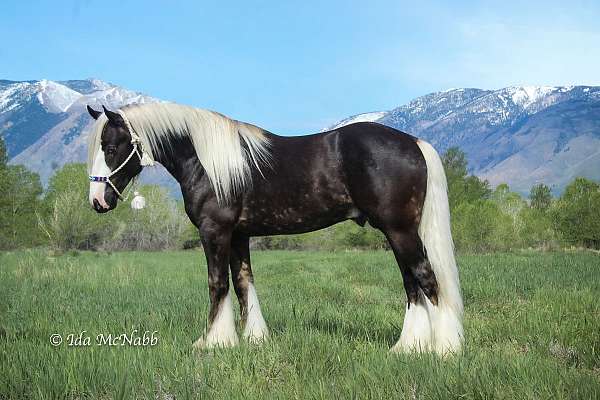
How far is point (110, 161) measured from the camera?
188 inches

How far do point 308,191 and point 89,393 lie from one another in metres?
2.44

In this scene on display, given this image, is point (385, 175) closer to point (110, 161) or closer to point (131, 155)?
point (131, 155)

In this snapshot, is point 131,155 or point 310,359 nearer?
point 310,359

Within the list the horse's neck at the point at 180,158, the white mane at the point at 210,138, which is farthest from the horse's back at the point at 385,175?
the horse's neck at the point at 180,158

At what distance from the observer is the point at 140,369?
363 cm

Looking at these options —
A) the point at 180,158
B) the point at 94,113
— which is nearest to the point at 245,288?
the point at 180,158

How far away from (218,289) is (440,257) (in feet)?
6.98

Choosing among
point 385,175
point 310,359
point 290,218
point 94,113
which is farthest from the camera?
point 94,113

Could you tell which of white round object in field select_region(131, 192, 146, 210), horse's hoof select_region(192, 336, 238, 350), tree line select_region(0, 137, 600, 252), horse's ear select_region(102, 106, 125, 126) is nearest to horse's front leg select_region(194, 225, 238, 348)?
horse's hoof select_region(192, 336, 238, 350)

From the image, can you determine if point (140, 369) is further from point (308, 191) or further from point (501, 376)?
point (501, 376)

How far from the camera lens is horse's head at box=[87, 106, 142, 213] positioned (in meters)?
4.73

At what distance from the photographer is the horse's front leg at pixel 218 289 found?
4.64m

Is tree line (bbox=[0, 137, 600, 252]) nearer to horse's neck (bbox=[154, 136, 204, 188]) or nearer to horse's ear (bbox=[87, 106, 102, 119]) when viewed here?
horse's neck (bbox=[154, 136, 204, 188])

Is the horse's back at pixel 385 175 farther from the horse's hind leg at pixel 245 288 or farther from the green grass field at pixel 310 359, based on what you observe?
the horse's hind leg at pixel 245 288
